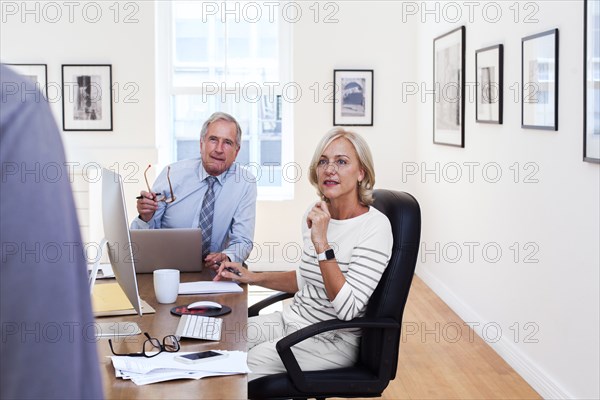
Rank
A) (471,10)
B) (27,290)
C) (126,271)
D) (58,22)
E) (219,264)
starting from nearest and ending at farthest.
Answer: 1. (27,290)
2. (126,271)
3. (219,264)
4. (471,10)
5. (58,22)

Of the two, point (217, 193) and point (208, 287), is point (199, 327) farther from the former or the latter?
point (217, 193)

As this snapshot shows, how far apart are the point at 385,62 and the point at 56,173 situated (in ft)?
21.2

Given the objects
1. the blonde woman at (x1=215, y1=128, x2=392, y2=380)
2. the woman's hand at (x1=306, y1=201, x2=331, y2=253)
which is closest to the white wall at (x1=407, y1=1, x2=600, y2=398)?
the blonde woman at (x1=215, y1=128, x2=392, y2=380)

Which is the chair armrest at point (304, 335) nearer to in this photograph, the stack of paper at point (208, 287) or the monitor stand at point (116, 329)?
the stack of paper at point (208, 287)

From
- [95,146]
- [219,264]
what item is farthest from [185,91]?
[219,264]

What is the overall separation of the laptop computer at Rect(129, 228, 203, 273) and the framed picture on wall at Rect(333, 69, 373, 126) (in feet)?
12.9

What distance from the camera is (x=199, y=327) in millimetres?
2170

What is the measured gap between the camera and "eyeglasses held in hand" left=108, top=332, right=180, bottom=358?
6.15ft

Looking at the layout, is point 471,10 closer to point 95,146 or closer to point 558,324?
point 558,324

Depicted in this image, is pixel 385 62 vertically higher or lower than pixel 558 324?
higher

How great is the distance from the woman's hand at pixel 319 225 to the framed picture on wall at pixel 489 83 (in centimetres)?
209

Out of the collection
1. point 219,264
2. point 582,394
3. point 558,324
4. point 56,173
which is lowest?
point 582,394

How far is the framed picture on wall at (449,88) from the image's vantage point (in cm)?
526

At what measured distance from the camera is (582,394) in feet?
10.6
